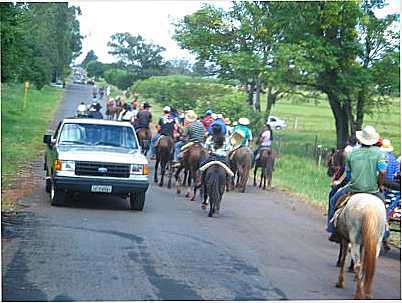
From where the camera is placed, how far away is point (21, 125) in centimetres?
3825

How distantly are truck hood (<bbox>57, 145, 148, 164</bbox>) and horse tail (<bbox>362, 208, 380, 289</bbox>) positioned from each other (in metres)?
6.38

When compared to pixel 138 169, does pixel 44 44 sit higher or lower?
higher

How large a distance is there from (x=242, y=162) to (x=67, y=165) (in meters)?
6.95

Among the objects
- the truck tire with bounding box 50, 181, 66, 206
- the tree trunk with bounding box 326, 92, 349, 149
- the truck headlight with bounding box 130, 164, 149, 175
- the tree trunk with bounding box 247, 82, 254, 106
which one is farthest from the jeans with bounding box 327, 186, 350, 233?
the tree trunk with bounding box 247, 82, 254, 106

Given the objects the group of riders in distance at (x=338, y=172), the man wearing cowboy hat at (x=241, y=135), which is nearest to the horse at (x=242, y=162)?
the group of riders in distance at (x=338, y=172)

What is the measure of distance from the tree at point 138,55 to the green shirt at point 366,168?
5745 cm

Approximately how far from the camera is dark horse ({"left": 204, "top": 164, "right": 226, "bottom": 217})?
50.3 ft

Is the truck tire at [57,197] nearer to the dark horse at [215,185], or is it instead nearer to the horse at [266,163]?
the dark horse at [215,185]

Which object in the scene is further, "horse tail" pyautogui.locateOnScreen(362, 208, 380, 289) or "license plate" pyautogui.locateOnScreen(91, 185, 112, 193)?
"license plate" pyautogui.locateOnScreen(91, 185, 112, 193)

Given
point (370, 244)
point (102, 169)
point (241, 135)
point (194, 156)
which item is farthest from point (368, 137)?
point (241, 135)

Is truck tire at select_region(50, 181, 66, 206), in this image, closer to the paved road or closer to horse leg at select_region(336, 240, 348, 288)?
the paved road

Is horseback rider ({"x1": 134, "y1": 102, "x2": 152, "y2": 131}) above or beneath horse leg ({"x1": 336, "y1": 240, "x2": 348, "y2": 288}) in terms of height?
above

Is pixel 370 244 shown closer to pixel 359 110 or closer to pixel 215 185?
pixel 215 185

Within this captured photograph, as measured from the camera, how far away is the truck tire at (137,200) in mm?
14925
